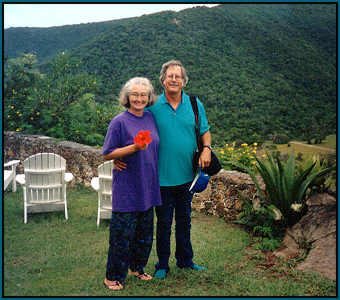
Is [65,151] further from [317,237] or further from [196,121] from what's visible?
[317,237]

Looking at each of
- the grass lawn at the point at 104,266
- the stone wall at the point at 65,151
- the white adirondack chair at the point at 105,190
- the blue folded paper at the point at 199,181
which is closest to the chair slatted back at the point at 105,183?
the white adirondack chair at the point at 105,190

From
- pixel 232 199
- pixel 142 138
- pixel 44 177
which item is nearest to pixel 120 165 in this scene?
pixel 142 138

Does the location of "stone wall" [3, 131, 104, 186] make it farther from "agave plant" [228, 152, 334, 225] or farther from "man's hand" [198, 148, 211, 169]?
"man's hand" [198, 148, 211, 169]

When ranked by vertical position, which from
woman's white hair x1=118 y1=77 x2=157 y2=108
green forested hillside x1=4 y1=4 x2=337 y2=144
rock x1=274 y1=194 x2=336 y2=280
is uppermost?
green forested hillside x1=4 y1=4 x2=337 y2=144

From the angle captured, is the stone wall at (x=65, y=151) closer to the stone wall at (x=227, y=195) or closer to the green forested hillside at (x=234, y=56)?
the stone wall at (x=227, y=195)

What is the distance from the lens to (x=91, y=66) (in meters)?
28.6

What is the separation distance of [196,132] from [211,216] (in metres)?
2.78

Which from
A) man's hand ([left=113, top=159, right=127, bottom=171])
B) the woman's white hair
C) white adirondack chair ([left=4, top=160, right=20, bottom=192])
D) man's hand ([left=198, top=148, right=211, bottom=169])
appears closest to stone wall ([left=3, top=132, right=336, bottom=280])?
white adirondack chair ([left=4, top=160, right=20, bottom=192])

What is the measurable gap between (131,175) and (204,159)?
0.67 m

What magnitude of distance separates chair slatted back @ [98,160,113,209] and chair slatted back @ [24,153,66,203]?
2.33ft

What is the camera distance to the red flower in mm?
2973

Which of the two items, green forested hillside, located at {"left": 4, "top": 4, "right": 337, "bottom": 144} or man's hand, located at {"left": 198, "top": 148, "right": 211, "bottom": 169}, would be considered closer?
man's hand, located at {"left": 198, "top": 148, "right": 211, "bottom": 169}

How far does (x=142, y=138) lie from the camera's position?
2.98m

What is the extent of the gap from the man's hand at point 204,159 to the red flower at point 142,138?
1.97 ft
